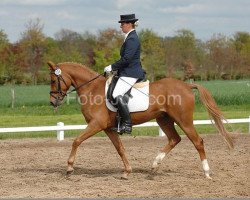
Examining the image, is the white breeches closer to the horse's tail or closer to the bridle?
the bridle

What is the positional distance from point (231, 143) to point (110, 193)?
3053 millimetres

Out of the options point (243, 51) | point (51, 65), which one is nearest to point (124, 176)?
point (51, 65)

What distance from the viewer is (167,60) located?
60.9 metres

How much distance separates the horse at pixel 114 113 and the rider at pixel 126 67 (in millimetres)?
250

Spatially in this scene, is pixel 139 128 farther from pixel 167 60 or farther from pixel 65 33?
pixel 65 33

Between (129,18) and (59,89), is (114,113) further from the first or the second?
(129,18)

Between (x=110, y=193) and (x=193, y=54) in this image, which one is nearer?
(x=110, y=193)

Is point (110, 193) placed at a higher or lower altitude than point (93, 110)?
lower

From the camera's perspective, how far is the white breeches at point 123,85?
372 inches

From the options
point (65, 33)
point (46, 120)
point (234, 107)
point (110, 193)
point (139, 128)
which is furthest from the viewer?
point (65, 33)

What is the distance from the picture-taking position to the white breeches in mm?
9445

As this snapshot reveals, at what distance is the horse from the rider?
25cm

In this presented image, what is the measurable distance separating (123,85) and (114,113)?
0.53m

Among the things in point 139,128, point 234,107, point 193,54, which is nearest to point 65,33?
point 193,54
